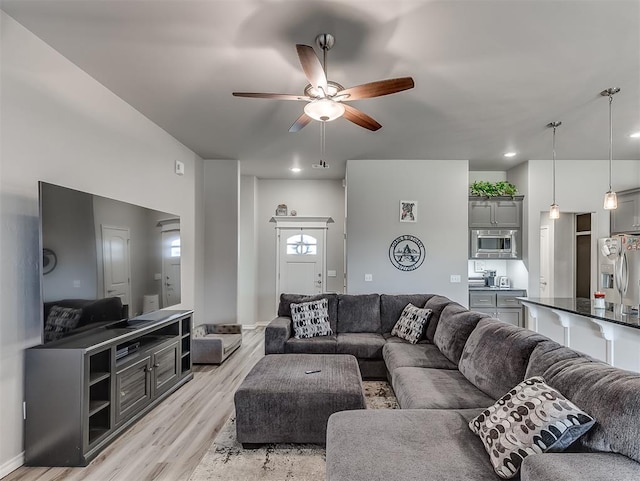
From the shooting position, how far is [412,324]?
383 cm

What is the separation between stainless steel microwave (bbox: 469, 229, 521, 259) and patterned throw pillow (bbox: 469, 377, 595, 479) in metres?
4.24

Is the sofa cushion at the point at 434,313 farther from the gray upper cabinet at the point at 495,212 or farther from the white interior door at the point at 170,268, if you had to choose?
the white interior door at the point at 170,268

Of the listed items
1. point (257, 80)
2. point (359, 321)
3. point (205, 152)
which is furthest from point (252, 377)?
point (205, 152)

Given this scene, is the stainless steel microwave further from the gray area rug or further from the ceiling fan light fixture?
the gray area rug

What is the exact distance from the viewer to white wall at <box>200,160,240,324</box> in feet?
17.8

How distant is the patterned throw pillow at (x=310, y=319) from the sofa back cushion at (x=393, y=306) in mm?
720

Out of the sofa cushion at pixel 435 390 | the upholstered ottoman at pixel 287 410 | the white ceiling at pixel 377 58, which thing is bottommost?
the upholstered ottoman at pixel 287 410

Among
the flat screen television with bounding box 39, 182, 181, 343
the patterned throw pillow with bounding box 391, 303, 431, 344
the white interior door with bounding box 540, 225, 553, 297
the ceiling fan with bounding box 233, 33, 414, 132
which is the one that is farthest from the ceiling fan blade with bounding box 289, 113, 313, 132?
the white interior door with bounding box 540, 225, 553, 297

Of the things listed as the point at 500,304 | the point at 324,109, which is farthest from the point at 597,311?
the point at 324,109

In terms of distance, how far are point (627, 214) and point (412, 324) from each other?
409 centimetres

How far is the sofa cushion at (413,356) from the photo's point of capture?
116 inches

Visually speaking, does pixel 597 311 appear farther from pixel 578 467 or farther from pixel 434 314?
pixel 578 467

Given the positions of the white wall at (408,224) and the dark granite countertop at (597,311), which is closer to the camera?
the dark granite countertop at (597,311)

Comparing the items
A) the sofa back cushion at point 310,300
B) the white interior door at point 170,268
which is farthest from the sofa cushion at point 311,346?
the white interior door at point 170,268
